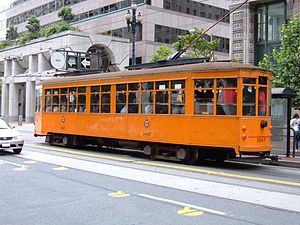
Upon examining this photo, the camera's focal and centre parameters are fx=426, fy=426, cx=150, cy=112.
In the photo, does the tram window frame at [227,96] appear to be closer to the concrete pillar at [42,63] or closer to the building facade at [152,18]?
the building facade at [152,18]

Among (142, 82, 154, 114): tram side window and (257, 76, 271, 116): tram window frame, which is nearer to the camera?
(257, 76, 271, 116): tram window frame

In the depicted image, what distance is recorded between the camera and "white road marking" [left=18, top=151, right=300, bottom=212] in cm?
820

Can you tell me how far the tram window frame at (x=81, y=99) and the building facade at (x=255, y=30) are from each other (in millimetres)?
12142

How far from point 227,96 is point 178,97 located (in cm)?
177

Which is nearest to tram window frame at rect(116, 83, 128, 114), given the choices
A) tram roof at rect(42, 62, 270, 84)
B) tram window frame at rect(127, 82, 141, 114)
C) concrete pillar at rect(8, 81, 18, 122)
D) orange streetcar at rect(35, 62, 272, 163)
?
orange streetcar at rect(35, 62, 272, 163)

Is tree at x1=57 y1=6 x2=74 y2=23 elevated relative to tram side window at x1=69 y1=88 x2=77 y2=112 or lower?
elevated

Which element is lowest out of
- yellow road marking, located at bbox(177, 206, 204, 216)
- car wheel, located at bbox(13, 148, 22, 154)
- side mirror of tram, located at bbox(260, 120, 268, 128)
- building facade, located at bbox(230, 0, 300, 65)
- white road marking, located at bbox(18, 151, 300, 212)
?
yellow road marking, located at bbox(177, 206, 204, 216)

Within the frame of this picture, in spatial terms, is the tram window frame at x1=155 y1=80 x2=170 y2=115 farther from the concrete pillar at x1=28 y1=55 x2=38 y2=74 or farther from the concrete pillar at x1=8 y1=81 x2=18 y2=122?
the concrete pillar at x1=8 y1=81 x2=18 y2=122

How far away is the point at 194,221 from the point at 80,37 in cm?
4199

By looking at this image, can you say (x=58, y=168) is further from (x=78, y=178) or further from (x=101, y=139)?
(x=101, y=139)

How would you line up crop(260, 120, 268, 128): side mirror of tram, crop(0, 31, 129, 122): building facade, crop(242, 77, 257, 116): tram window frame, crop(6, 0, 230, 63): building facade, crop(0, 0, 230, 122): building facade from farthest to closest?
crop(6, 0, 230, 63): building facade
crop(0, 0, 230, 122): building facade
crop(0, 31, 129, 122): building facade
crop(260, 120, 268, 128): side mirror of tram
crop(242, 77, 257, 116): tram window frame

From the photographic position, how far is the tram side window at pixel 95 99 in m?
17.2

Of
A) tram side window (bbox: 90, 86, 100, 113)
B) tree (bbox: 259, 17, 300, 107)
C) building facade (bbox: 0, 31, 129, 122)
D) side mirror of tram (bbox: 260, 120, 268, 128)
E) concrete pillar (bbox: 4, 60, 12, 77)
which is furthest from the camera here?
concrete pillar (bbox: 4, 60, 12, 77)

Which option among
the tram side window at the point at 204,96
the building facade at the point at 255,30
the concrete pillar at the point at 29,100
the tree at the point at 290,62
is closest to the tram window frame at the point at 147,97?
the tram side window at the point at 204,96
